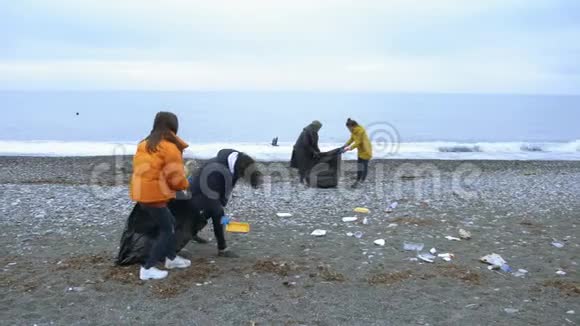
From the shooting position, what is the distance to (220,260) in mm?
6105

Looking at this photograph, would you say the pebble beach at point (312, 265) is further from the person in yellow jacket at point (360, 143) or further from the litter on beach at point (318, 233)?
the person in yellow jacket at point (360, 143)

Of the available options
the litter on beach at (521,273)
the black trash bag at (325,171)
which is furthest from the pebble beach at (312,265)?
the black trash bag at (325,171)

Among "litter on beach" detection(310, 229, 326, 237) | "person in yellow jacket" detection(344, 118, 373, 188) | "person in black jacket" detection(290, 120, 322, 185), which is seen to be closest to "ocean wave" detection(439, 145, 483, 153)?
"person in yellow jacket" detection(344, 118, 373, 188)

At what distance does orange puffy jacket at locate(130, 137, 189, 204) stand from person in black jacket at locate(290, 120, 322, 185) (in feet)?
22.3

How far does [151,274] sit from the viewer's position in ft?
17.7

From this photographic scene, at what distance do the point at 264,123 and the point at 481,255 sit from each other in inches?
1730

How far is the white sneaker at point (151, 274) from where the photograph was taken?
538 cm

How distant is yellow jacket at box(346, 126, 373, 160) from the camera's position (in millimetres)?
11883

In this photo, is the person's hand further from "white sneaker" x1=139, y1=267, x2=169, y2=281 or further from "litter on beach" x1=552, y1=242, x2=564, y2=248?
"litter on beach" x1=552, y1=242, x2=564, y2=248

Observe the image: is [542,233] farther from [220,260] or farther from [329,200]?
[220,260]

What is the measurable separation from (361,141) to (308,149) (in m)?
1.30

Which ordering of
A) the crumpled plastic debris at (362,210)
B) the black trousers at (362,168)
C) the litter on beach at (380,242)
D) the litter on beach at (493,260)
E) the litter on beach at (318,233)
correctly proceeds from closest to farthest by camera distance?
1. the litter on beach at (493,260)
2. the litter on beach at (380,242)
3. the litter on beach at (318,233)
4. the crumpled plastic debris at (362,210)
5. the black trousers at (362,168)

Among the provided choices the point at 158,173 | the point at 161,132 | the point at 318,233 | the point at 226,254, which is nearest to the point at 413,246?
the point at 318,233

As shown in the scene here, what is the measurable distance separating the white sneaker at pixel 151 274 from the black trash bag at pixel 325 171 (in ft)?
21.9
